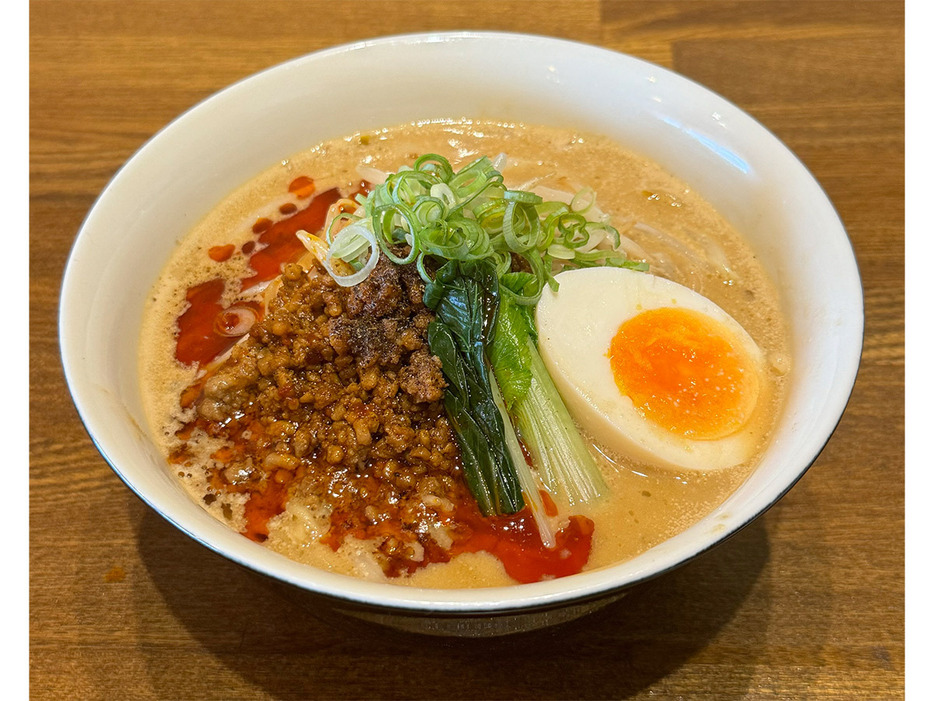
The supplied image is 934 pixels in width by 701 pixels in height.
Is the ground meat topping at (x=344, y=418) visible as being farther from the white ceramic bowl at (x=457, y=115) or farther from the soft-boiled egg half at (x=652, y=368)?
the soft-boiled egg half at (x=652, y=368)

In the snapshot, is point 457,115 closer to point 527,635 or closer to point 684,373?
point 684,373

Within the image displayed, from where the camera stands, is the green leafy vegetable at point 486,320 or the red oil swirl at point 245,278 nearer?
the green leafy vegetable at point 486,320

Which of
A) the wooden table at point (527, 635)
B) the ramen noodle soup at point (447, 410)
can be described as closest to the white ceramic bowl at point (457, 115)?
the ramen noodle soup at point (447, 410)

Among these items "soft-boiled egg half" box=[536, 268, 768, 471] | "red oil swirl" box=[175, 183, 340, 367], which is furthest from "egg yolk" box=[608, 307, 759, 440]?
"red oil swirl" box=[175, 183, 340, 367]

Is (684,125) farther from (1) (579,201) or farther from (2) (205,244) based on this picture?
(2) (205,244)

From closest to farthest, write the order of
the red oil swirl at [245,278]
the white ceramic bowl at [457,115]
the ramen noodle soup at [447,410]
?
the white ceramic bowl at [457,115]
the ramen noodle soup at [447,410]
the red oil swirl at [245,278]

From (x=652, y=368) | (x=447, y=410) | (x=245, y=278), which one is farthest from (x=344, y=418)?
(x=652, y=368)

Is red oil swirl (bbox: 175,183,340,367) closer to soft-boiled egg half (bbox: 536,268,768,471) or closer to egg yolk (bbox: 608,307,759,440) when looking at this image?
soft-boiled egg half (bbox: 536,268,768,471)
